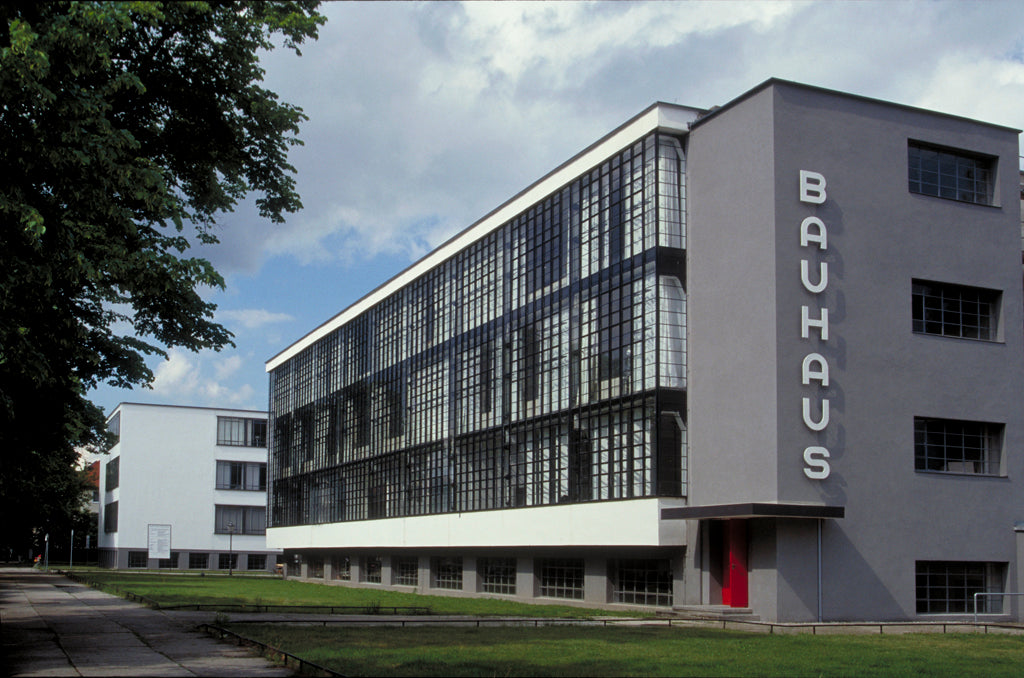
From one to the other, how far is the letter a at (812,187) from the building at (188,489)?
80.5m

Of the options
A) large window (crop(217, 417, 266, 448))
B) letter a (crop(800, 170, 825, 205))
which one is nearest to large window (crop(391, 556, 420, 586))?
letter a (crop(800, 170, 825, 205))

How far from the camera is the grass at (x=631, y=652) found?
1789 cm

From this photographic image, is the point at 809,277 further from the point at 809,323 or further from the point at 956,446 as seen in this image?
the point at 956,446

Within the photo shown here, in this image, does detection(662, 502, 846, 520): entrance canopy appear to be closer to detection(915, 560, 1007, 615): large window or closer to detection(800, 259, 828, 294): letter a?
detection(915, 560, 1007, 615): large window

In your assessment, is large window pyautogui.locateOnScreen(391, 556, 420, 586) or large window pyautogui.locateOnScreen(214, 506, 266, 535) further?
large window pyautogui.locateOnScreen(214, 506, 266, 535)

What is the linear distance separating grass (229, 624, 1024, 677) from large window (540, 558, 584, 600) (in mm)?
12896

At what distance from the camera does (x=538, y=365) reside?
42.7 meters

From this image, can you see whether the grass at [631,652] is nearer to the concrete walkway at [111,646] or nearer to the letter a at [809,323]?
the concrete walkway at [111,646]

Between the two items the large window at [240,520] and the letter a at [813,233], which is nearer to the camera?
the letter a at [813,233]

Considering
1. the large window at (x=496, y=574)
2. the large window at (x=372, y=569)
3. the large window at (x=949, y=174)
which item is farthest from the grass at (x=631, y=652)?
the large window at (x=372, y=569)

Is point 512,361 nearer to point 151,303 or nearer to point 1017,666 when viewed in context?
point 151,303

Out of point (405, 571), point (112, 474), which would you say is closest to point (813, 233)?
point (405, 571)

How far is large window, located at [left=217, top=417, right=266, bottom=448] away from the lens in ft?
353

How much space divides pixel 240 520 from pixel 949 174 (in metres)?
84.6
